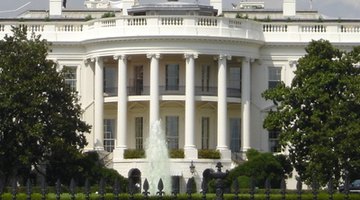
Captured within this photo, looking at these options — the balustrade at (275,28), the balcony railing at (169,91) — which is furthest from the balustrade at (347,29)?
the balcony railing at (169,91)

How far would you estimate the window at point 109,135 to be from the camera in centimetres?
9812

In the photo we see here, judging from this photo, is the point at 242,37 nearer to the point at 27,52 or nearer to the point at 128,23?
the point at 128,23

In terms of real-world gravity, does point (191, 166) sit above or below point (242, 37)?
below

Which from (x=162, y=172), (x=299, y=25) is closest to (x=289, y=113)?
(x=162, y=172)

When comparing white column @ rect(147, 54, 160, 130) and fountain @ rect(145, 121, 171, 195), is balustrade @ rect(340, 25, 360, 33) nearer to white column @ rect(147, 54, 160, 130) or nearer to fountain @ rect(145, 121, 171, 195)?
white column @ rect(147, 54, 160, 130)

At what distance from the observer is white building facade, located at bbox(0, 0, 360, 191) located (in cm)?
9575

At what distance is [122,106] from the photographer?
9612cm

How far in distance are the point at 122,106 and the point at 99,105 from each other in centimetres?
178

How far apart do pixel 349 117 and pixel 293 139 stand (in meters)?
3.44

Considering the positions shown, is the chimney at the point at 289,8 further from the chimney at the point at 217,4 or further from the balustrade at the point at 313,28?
the balustrade at the point at 313,28

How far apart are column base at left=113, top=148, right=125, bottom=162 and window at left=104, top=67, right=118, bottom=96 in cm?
517

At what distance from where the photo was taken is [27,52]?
3346 inches

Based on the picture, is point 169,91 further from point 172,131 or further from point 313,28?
point 313,28

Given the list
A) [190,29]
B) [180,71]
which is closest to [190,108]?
[180,71]
